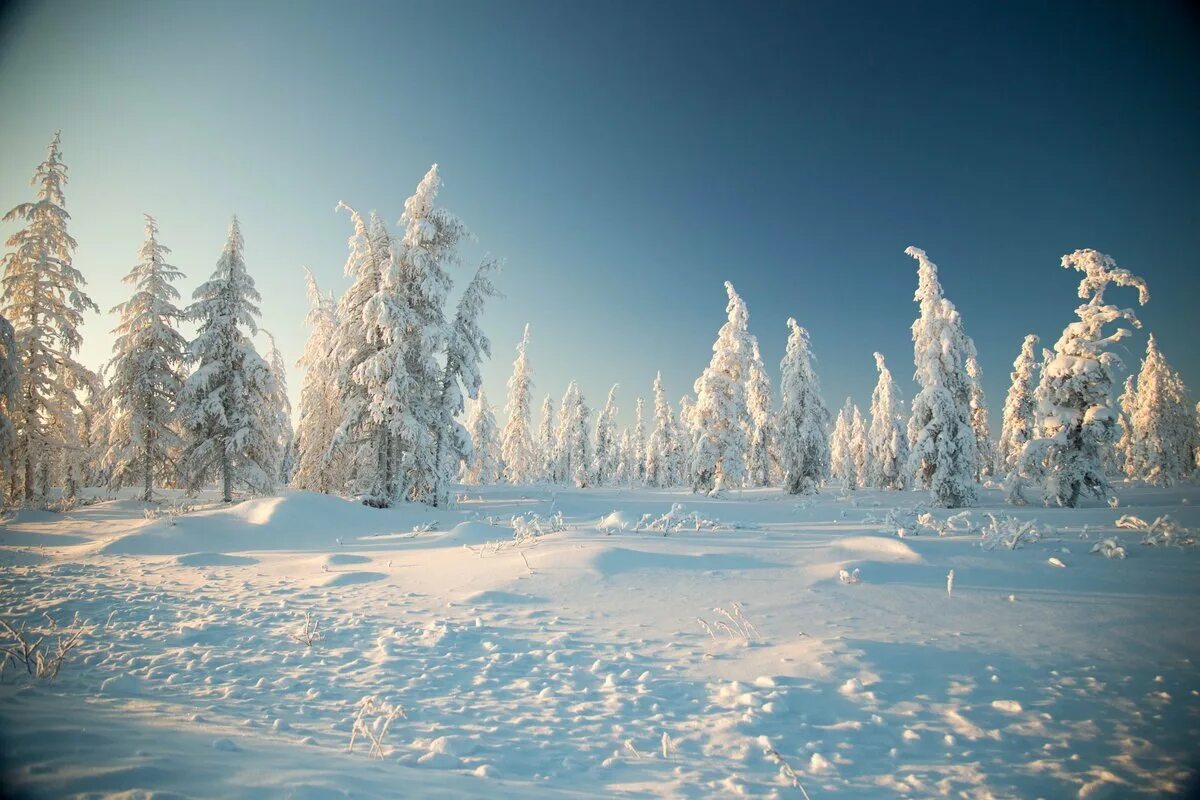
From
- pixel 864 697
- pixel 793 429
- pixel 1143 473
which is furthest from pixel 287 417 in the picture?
pixel 1143 473

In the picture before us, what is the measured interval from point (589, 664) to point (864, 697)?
8.95 ft

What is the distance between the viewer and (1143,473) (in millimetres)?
40781

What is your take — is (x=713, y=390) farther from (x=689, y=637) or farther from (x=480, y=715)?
(x=480, y=715)

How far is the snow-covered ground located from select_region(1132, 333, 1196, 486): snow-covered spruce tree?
41.4 m

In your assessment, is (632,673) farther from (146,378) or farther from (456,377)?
(146,378)

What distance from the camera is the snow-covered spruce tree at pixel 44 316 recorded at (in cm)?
1870

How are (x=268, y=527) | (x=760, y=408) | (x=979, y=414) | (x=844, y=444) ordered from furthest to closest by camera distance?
(x=844, y=444), (x=979, y=414), (x=760, y=408), (x=268, y=527)

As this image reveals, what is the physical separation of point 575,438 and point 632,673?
183 feet

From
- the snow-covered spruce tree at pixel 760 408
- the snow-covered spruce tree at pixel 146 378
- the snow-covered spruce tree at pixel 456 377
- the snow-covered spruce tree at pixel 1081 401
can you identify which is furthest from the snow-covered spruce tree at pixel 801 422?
the snow-covered spruce tree at pixel 146 378

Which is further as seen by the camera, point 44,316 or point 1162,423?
point 1162,423

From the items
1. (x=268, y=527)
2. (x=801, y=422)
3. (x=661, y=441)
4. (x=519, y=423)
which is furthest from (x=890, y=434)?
(x=268, y=527)

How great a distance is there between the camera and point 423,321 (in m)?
21.1

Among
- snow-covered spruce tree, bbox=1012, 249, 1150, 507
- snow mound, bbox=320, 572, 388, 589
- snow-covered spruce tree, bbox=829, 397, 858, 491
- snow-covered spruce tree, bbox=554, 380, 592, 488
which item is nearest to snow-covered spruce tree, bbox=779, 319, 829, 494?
snow-covered spruce tree, bbox=1012, 249, 1150, 507

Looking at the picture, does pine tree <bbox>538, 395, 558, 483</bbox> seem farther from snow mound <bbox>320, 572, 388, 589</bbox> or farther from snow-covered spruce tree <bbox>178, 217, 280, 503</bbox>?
snow mound <bbox>320, 572, 388, 589</bbox>
